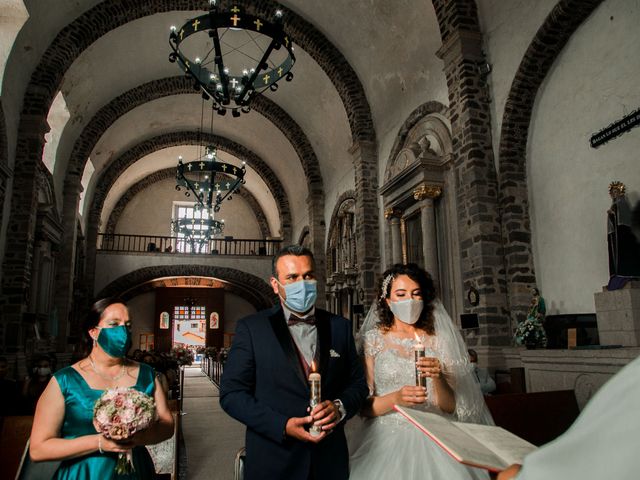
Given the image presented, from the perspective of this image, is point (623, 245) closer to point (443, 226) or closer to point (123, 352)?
point (443, 226)

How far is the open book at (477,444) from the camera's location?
4.22 ft

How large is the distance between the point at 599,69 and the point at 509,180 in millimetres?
1919

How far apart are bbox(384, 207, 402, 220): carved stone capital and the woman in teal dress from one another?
883cm

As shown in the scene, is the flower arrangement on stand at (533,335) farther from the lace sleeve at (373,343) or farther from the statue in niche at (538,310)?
the lace sleeve at (373,343)

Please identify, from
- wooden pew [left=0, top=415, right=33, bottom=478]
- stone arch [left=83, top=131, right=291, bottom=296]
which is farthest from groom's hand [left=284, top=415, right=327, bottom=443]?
stone arch [left=83, top=131, right=291, bottom=296]

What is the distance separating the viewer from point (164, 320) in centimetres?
2548

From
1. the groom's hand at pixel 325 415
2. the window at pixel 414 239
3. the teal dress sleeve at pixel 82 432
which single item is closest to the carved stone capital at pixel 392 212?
the window at pixel 414 239

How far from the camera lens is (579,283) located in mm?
6652

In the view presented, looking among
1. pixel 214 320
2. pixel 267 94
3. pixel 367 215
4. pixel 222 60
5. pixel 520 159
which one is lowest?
pixel 214 320

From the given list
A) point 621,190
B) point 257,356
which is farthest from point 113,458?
point 621,190

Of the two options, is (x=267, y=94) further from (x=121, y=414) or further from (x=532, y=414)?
(x=121, y=414)

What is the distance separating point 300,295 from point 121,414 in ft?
2.91

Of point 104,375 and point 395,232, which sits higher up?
point 395,232

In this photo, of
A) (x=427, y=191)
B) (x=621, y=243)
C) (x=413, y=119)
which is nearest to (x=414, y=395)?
(x=621, y=243)
